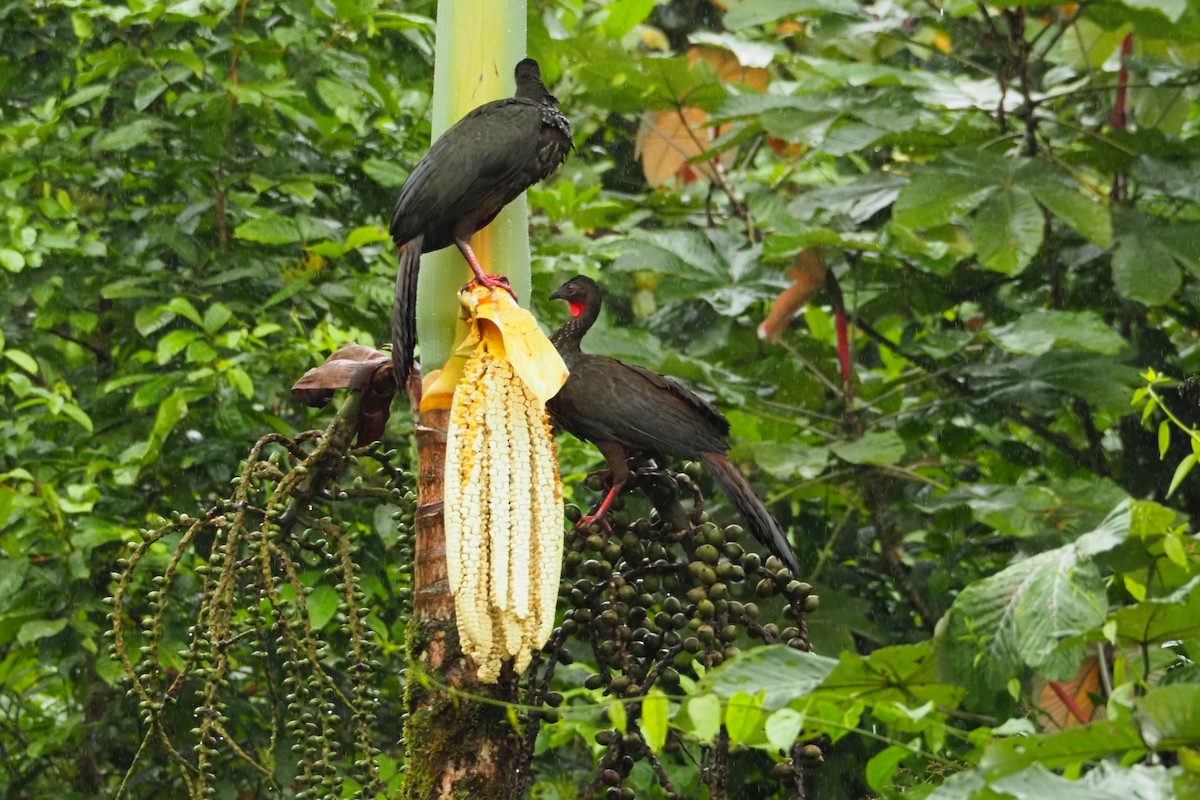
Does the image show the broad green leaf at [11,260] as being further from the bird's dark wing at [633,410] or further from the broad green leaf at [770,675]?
the broad green leaf at [770,675]

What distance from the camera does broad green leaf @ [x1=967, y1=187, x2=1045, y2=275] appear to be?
305 centimetres

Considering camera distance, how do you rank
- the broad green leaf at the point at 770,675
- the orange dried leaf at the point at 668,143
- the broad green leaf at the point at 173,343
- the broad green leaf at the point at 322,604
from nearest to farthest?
the broad green leaf at the point at 770,675, the broad green leaf at the point at 322,604, the broad green leaf at the point at 173,343, the orange dried leaf at the point at 668,143

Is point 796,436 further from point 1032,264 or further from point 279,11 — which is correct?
point 279,11

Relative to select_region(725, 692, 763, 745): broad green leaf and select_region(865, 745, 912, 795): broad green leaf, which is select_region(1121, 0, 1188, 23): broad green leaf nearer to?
select_region(865, 745, 912, 795): broad green leaf

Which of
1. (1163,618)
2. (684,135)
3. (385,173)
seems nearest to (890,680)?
(1163,618)

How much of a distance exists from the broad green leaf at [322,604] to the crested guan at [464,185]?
3.97 feet

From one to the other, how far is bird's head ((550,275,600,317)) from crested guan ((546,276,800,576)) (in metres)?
0.14

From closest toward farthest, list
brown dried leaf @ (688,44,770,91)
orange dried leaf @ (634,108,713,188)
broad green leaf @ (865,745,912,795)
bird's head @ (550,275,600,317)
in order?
broad green leaf @ (865,745,912,795), bird's head @ (550,275,600,317), orange dried leaf @ (634,108,713,188), brown dried leaf @ (688,44,770,91)

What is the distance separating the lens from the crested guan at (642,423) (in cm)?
182

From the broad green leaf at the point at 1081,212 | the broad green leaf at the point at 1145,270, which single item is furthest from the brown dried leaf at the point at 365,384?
the broad green leaf at the point at 1145,270

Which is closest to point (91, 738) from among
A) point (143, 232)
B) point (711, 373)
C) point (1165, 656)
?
point (143, 232)

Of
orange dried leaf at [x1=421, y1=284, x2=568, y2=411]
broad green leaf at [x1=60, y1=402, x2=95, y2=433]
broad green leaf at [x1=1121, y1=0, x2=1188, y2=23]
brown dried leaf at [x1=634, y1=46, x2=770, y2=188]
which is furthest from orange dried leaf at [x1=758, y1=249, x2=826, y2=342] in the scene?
orange dried leaf at [x1=421, y1=284, x2=568, y2=411]

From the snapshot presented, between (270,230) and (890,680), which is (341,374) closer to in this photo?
(890,680)

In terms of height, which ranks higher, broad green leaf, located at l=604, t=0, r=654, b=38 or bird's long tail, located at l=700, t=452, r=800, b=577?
broad green leaf, located at l=604, t=0, r=654, b=38
